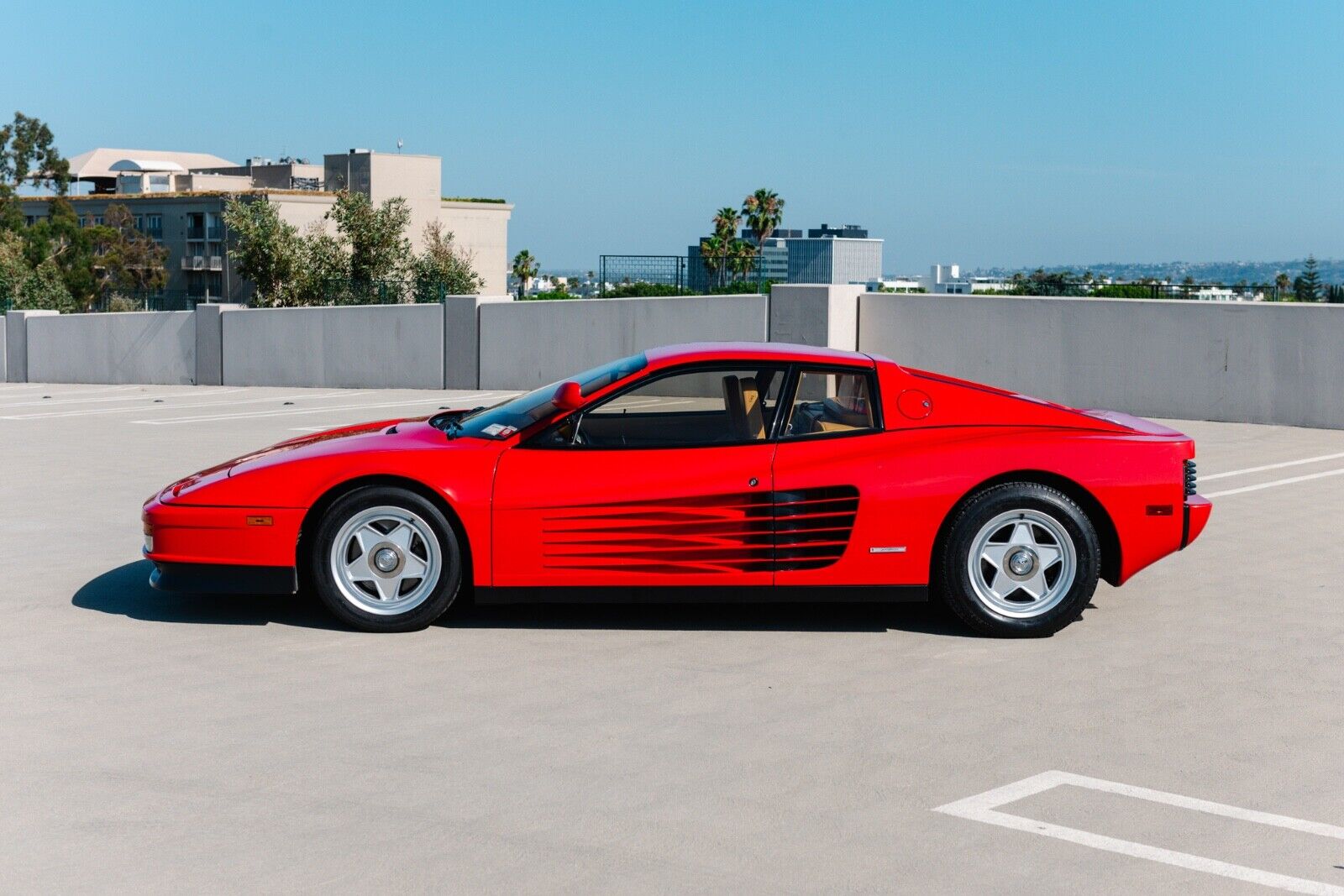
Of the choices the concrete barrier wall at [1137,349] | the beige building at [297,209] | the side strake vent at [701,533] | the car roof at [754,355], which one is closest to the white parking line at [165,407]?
the concrete barrier wall at [1137,349]

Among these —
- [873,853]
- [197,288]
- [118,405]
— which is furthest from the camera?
[197,288]

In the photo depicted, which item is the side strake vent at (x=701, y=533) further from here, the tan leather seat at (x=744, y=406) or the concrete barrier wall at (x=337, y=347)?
the concrete barrier wall at (x=337, y=347)

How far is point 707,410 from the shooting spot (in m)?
6.62

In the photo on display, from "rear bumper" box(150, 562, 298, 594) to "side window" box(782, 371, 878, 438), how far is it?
2362mm

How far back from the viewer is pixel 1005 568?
6480mm

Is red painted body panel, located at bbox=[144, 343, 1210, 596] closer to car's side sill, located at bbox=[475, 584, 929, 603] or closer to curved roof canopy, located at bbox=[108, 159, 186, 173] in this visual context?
car's side sill, located at bbox=[475, 584, 929, 603]

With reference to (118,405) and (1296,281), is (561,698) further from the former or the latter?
(118,405)

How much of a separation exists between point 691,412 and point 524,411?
81cm

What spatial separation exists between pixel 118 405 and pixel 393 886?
17690 millimetres

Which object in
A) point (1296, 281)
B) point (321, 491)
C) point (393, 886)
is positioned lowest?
point (393, 886)

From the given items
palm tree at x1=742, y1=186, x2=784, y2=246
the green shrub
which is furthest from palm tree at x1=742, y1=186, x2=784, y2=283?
the green shrub

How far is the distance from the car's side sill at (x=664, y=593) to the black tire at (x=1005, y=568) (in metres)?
0.35

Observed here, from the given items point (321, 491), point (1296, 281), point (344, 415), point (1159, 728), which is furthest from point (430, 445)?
point (1296, 281)

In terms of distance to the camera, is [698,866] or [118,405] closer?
[698,866]
